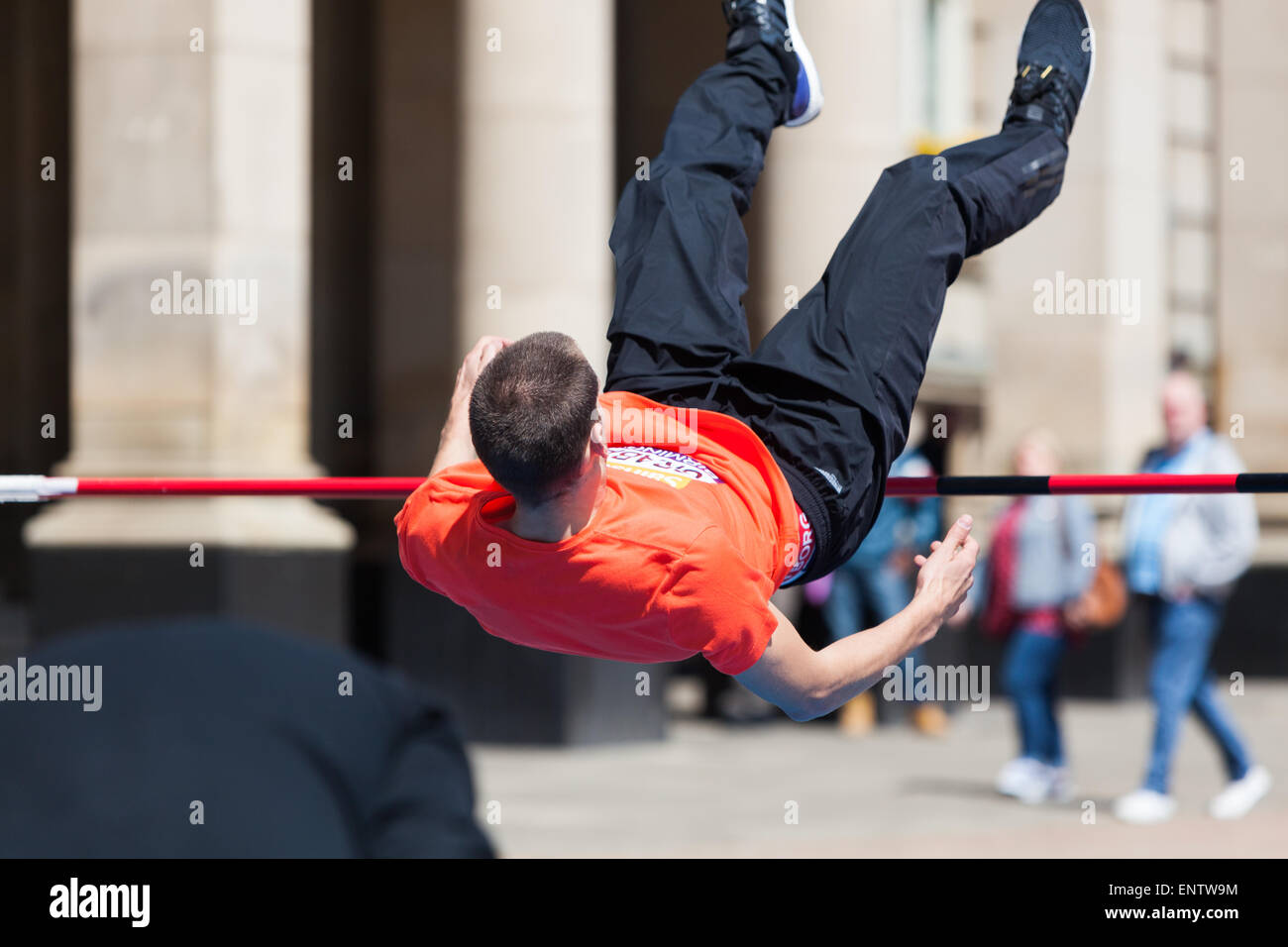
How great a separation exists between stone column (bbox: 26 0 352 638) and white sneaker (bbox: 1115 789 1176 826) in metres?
4.78

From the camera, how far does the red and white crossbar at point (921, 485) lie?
16.1 feet

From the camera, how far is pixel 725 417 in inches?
172

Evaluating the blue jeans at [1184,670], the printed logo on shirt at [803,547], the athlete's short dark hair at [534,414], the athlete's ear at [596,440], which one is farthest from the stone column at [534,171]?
the athlete's short dark hair at [534,414]

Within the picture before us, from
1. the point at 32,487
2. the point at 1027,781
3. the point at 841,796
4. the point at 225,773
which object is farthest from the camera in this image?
the point at 841,796

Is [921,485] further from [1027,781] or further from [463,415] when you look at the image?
[1027,781]

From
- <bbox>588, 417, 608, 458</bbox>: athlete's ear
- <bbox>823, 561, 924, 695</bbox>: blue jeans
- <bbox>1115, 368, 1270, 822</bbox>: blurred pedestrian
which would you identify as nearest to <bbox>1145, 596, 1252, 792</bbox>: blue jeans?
<bbox>1115, 368, 1270, 822</bbox>: blurred pedestrian

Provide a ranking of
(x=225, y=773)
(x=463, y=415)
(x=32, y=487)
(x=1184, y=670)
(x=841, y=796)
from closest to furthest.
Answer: (x=225, y=773) < (x=463, y=415) < (x=32, y=487) < (x=1184, y=670) < (x=841, y=796)

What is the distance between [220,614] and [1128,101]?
8.41 meters

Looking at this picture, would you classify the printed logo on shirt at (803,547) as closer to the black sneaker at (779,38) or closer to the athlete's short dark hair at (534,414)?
the athlete's short dark hair at (534,414)

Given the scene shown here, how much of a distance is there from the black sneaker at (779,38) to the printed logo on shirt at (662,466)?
4.88 feet

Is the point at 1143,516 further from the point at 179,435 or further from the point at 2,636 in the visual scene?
Result: the point at 2,636

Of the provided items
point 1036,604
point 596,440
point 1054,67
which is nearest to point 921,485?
point 1054,67

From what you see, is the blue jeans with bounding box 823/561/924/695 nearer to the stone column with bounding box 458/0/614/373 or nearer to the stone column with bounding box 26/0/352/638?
the stone column with bounding box 458/0/614/373

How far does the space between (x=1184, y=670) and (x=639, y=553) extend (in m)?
5.09
